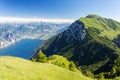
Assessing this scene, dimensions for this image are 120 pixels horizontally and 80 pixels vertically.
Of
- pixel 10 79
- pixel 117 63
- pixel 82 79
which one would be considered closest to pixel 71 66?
pixel 117 63

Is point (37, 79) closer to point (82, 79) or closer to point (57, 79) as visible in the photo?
point (57, 79)

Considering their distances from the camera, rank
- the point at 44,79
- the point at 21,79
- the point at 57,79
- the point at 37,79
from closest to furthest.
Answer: the point at 21,79 → the point at 37,79 → the point at 44,79 → the point at 57,79

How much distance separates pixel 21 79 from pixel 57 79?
13.4 meters

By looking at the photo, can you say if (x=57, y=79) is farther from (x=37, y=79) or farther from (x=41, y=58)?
(x=41, y=58)

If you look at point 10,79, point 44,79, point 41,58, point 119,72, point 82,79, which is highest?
point 10,79

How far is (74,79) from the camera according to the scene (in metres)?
44.5

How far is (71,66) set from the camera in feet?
469

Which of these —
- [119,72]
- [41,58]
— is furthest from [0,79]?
[119,72]

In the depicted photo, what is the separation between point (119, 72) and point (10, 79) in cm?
14344

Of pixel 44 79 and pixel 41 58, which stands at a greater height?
pixel 44 79

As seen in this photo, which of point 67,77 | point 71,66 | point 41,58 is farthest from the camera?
point 71,66

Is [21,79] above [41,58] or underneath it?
above

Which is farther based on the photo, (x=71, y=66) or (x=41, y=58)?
(x=71, y=66)

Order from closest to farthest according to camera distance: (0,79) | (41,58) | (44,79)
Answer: (0,79) → (44,79) → (41,58)
